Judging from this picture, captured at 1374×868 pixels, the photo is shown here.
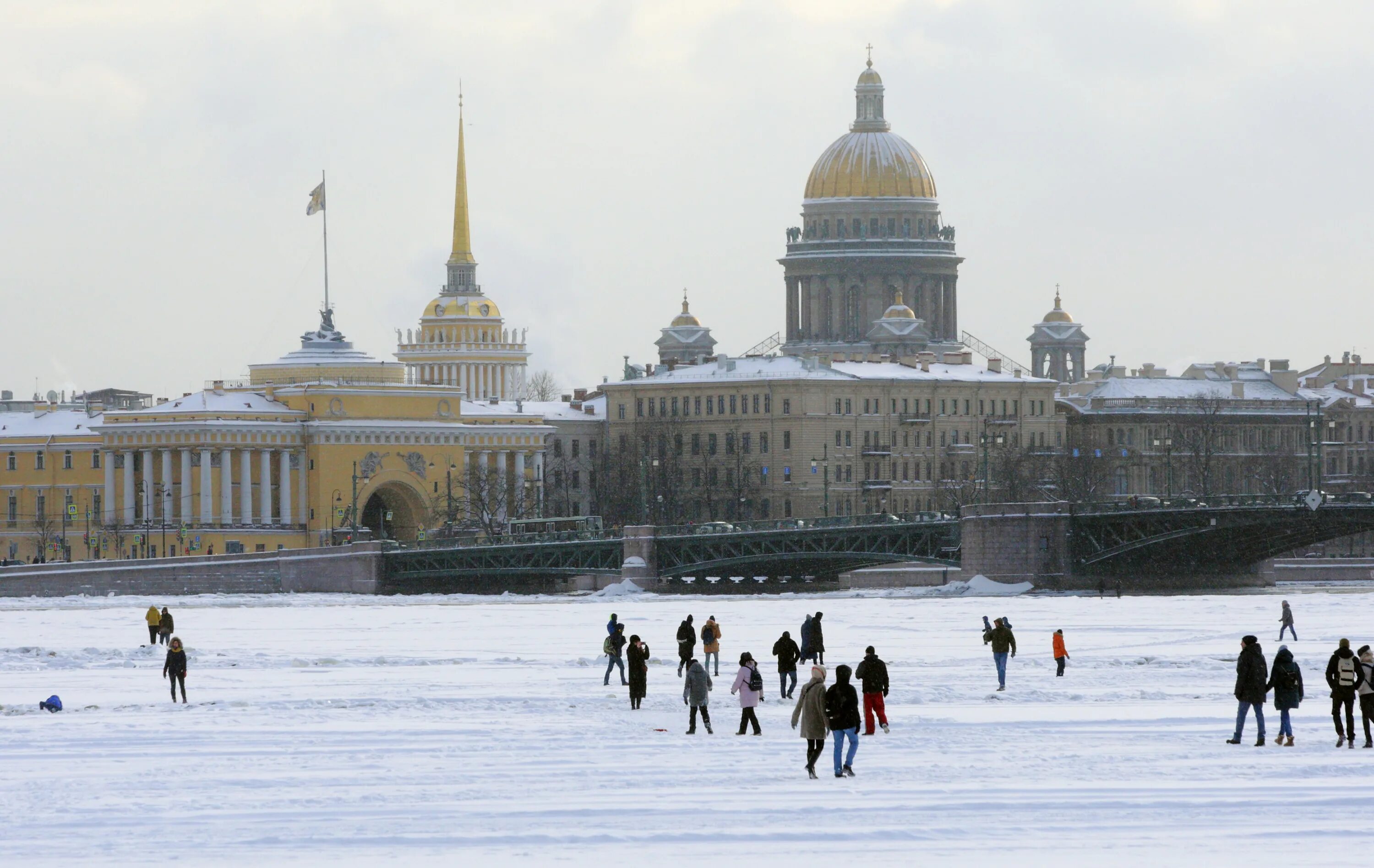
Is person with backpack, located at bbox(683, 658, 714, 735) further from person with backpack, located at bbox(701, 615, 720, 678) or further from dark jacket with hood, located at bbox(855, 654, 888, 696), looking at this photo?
person with backpack, located at bbox(701, 615, 720, 678)

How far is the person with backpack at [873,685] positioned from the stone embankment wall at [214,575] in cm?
5519

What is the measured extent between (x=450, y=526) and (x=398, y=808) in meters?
79.6

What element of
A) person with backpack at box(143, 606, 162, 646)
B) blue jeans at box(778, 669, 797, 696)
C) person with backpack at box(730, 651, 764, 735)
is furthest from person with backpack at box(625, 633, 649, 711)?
person with backpack at box(143, 606, 162, 646)

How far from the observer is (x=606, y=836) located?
2623 cm

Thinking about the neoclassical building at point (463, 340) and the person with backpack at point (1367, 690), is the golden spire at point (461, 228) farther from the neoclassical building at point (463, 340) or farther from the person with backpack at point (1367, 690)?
the person with backpack at point (1367, 690)

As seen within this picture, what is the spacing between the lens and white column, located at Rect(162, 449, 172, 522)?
111 meters

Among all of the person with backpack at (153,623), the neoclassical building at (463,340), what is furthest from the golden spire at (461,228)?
the person with backpack at (153,623)

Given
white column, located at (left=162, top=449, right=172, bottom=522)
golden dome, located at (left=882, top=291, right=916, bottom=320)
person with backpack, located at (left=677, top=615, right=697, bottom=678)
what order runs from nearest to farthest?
person with backpack, located at (left=677, top=615, right=697, bottom=678)
white column, located at (left=162, top=449, right=172, bottom=522)
golden dome, located at (left=882, top=291, right=916, bottom=320)

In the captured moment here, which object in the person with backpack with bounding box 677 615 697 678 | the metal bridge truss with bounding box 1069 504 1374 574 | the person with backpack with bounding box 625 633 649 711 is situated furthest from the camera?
the metal bridge truss with bounding box 1069 504 1374 574

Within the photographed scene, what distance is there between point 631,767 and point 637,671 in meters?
6.14

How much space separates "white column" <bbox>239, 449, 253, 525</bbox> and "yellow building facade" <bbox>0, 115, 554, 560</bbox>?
2.5 inches

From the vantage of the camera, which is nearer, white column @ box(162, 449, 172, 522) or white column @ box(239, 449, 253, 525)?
white column @ box(239, 449, 253, 525)

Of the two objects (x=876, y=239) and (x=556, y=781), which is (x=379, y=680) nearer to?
(x=556, y=781)

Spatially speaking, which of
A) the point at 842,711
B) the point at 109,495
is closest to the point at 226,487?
the point at 109,495
